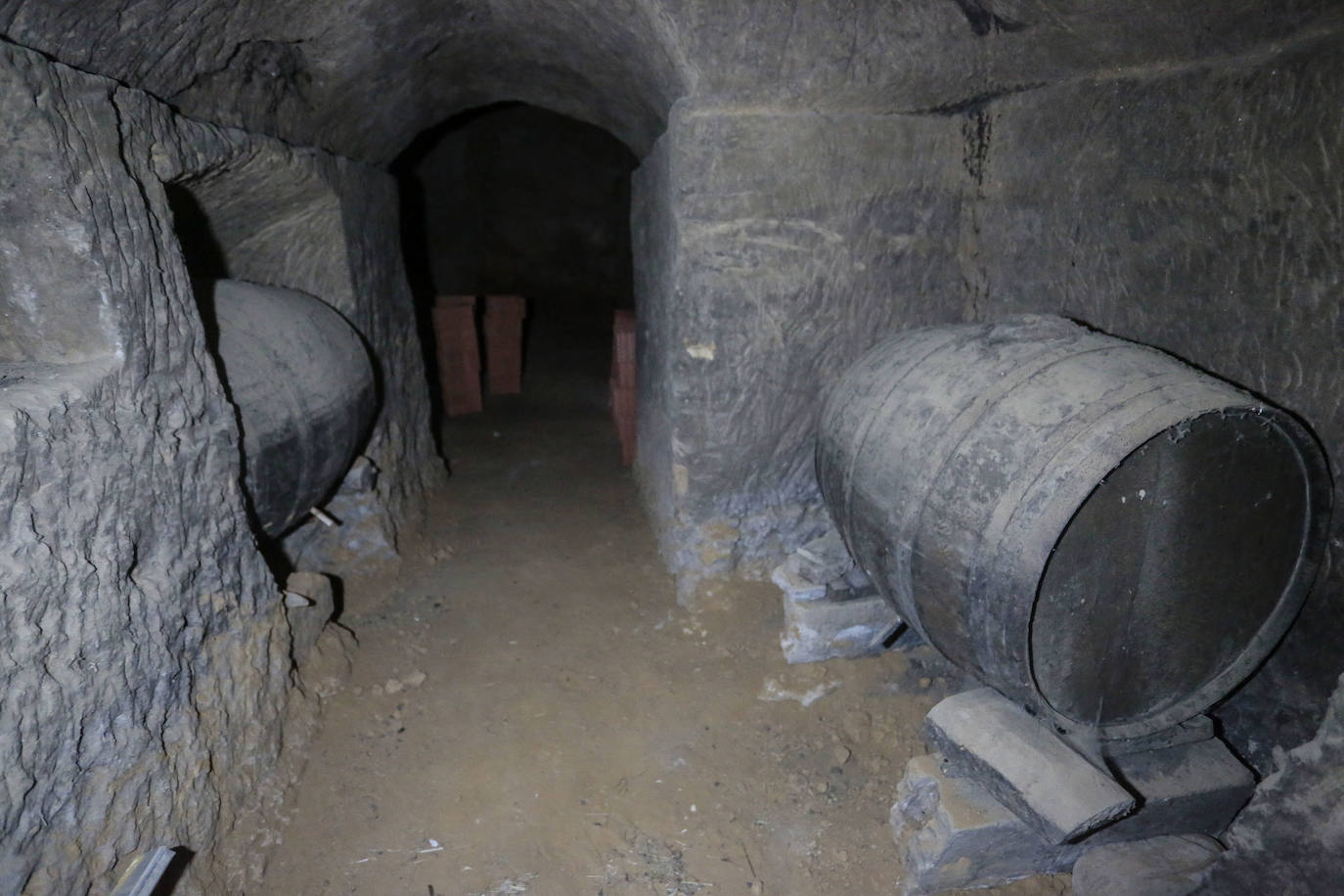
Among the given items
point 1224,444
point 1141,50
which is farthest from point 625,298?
point 1224,444

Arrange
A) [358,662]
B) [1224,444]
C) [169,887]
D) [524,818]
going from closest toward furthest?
[1224,444] < [169,887] < [524,818] < [358,662]

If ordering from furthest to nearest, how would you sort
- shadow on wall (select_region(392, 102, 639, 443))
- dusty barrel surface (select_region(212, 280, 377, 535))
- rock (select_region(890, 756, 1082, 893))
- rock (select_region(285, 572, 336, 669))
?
shadow on wall (select_region(392, 102, 639, 443)) → rock (select_region(285, 572, 336, 669)) → dusty barrel surface (select_region(212, 280, 377, 535)) → rock (select_region(890, 756, 1082, 893))

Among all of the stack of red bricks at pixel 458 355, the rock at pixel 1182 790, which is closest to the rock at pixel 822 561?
the rock at pixel 1182 790

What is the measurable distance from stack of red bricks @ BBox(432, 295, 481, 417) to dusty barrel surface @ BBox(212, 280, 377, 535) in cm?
289

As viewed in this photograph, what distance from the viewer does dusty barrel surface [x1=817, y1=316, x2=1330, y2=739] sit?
1765 mm

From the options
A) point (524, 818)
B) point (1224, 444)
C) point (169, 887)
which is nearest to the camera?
point (1224, 444)

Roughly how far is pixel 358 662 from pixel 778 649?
1845 mm

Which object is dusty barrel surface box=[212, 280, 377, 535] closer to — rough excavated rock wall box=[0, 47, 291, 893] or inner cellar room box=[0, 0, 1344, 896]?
inner cellar room box=[0, 0, 1344, 896]

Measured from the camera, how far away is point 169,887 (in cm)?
194

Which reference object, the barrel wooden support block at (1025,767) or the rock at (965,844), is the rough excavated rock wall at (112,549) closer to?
the rock at (965,844)

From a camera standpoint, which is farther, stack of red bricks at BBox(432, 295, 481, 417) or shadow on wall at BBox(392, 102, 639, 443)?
shadow on wall at BBox(392, 102, 639, 443)

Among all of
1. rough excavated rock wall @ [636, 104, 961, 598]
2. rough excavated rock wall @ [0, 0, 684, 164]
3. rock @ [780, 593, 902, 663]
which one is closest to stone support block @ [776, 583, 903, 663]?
rock @ [780, 593, 902, 663]

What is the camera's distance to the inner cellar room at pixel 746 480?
181cm

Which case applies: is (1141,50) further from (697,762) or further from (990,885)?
(697,762)
